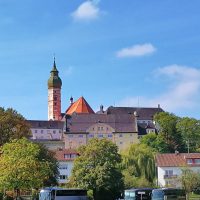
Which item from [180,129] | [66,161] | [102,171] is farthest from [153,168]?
[180,129]

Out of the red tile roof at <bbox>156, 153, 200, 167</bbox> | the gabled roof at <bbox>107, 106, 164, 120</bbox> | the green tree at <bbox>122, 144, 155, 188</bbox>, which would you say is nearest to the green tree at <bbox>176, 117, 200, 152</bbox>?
the gabled roof at <bbox>107, 106, 164, 120</bbox>

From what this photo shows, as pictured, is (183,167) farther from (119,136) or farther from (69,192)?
(119,136)

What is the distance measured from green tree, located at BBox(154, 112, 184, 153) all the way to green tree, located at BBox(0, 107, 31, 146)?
64512 millimetres

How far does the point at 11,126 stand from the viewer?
81750mm

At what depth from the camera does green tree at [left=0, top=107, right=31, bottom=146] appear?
263 ft

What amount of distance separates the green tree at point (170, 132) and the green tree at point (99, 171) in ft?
216

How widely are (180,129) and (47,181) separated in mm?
75716

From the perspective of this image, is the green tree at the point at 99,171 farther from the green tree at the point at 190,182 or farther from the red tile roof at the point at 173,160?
the red tile roof at the point at 173,160

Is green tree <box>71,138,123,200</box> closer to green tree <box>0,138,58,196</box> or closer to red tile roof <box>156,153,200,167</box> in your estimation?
green tree <box>0,138,58,196</box>

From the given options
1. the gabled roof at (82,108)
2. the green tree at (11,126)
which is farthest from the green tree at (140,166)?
the gabled roof at (82,108)

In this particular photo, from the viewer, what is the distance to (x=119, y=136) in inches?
6280

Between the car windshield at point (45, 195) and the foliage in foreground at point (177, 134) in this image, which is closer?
the car windshield at point (45, 195)

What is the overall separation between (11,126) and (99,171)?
1672cm

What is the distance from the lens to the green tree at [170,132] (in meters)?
144
